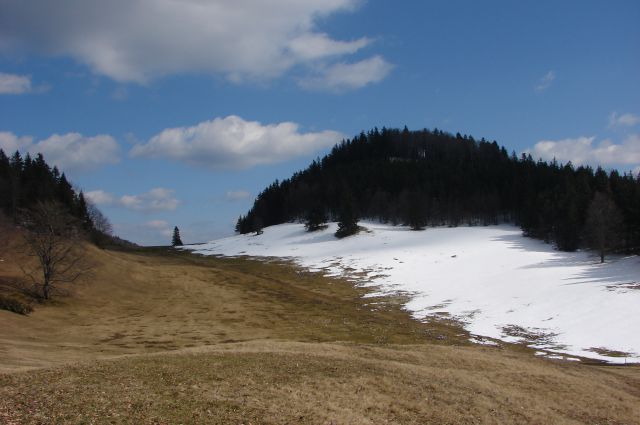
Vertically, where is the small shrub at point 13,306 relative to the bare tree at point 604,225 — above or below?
below

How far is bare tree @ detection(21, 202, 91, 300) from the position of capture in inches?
2210

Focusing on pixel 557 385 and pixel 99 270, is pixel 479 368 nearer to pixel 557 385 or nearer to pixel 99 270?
pixel 557 385

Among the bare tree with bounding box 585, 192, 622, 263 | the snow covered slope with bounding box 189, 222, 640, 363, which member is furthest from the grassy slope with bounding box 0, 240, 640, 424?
the bare tree with bounding box 585, 192, 622, 263

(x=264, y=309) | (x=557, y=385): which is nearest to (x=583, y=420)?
(x=557, y=385)

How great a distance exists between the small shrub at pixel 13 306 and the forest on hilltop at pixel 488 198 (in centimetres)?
8437

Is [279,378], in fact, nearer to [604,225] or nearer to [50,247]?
[50,247]

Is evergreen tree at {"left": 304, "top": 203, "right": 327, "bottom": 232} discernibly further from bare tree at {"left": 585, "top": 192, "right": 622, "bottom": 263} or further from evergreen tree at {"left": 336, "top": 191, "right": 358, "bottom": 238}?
bare tree at {"left": 585, "top": 192, "right": 622, "bottom": 263}

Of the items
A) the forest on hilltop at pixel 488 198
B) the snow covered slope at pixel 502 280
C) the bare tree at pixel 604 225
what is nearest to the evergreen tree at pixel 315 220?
the forest on hilltop at pixel 488 198

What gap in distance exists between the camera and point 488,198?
154 meters

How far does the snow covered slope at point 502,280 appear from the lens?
4456cm

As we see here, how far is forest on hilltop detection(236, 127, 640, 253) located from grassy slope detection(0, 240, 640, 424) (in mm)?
53924

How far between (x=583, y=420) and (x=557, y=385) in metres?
4.20

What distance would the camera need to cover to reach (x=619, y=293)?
52.9 metres

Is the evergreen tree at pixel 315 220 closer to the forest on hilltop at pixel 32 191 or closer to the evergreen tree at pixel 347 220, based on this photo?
the evergreen tree at pixel 347 220
